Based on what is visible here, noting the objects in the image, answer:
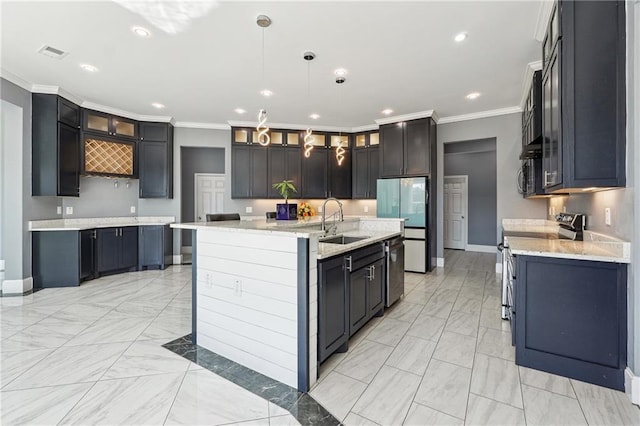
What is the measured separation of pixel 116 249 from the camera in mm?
5227

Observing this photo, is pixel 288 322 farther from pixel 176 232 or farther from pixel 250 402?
pixel 176 232

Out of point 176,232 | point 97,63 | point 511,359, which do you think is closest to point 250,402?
point 511,359

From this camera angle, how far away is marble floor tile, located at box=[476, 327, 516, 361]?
249 cm

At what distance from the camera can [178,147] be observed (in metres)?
6.14

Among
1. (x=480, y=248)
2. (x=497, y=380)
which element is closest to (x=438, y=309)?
(x=497, y=380)

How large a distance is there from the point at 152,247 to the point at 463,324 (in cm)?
542

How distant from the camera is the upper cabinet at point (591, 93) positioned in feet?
6.51

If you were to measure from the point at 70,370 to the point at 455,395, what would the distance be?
9.36 feet

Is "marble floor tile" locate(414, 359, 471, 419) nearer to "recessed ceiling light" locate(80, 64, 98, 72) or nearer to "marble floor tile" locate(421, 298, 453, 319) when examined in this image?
"marble floor tile" locate(421, 298, 453, 319)

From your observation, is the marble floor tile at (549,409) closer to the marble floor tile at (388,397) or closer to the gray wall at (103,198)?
the marble floor tile at (388,397)

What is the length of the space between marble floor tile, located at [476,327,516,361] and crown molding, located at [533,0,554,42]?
9.63 ft

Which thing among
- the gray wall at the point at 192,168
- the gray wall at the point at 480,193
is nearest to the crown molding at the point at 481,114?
the gray wall at the point at 480,193

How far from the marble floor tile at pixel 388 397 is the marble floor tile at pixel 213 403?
0.64 m

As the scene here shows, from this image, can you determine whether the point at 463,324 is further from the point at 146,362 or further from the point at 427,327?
the point at 146,362
